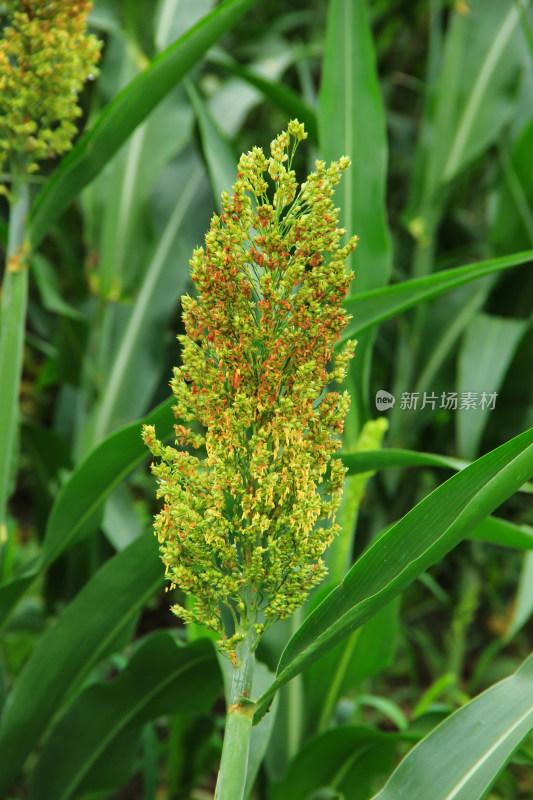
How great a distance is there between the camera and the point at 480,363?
1415 millimetres

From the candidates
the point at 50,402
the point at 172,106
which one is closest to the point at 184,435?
the point at 172,106

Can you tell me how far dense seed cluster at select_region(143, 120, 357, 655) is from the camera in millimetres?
520

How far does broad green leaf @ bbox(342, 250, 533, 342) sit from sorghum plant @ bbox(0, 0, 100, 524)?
0.42m

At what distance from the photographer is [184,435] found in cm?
56

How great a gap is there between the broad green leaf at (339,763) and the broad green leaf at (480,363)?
21.4 inches

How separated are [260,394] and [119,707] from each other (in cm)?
69

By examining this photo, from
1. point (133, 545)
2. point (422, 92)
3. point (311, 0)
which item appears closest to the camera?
point (133, 545)

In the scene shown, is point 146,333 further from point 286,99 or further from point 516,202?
point 516,202

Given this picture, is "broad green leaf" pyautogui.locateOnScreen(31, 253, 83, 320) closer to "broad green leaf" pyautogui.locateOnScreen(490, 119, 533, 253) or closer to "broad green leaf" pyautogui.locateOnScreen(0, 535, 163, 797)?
"broad green leaf" pyautogui.locateOnScreen(0, 535, 163, 797)

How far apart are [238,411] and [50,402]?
2.05m

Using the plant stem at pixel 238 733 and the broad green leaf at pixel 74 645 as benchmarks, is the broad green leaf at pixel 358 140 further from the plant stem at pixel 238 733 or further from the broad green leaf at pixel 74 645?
the plant stem at pixel 238 733

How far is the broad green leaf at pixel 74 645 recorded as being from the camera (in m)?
0.92

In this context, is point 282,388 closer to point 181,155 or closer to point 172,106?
point 172,106

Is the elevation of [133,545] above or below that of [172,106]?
below
